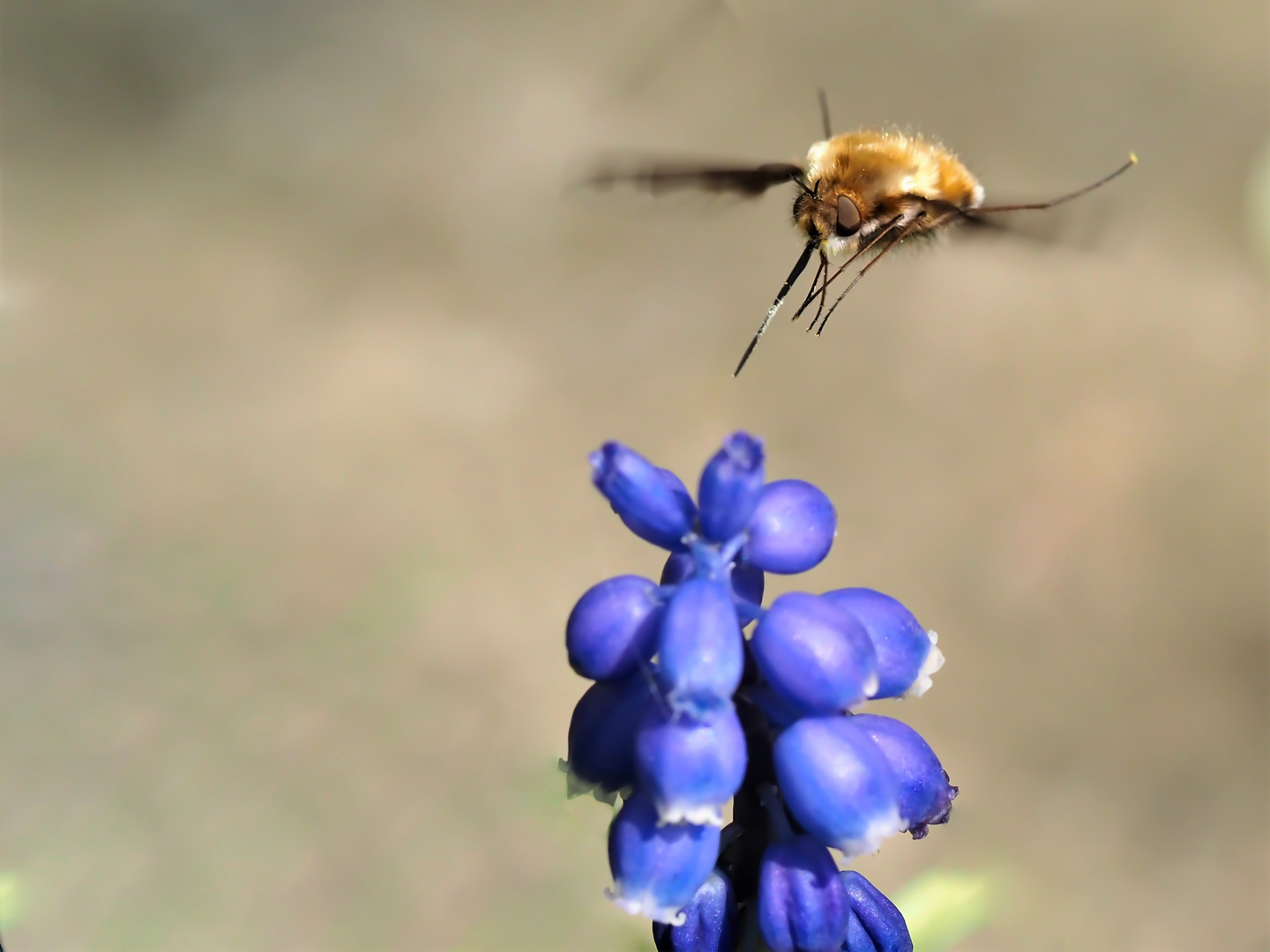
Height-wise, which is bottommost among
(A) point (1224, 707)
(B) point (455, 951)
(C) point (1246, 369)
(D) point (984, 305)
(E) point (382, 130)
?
(B) point (455, 951)

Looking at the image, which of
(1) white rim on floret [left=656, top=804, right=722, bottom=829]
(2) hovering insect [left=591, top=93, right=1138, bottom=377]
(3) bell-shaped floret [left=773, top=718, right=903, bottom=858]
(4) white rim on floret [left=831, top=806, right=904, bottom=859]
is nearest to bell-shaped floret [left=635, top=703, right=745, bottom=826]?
(1) white rim on floret [left=656, top=804, right=722, bottom=829]

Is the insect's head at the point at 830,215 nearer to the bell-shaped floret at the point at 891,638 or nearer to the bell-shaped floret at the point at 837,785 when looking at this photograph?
the bell-shaped floret at the point at 891,638

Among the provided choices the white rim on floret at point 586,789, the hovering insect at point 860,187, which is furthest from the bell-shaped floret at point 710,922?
the hovering insect at point 860,187

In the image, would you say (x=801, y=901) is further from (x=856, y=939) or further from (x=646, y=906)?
(x=856, y=939)

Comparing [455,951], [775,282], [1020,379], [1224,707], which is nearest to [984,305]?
[1020,379]

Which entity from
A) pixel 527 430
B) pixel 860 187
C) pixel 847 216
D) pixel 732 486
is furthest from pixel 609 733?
pixel 527 430

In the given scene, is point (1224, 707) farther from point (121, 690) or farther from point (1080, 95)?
point (121, 690)
